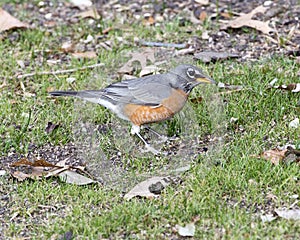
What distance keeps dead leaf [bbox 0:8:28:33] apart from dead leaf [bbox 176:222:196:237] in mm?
4050

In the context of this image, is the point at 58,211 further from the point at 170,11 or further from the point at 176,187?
the point at 170,11

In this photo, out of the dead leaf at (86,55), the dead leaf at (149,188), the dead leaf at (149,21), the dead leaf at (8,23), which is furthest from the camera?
the dead leaf at (149,21)

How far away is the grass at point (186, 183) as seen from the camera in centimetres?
464

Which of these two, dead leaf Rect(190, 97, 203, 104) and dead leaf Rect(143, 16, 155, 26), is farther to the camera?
dead leaf Rect(143, 16, 155, 26)

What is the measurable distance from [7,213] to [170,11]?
13.1 feet

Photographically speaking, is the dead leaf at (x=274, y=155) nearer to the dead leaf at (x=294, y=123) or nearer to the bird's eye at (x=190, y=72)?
the dead leaf at (x=294, y=123)

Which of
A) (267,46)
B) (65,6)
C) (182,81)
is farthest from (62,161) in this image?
(65,6)

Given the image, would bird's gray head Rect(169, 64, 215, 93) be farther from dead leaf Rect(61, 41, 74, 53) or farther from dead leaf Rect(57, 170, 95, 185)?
dead leaf Rect(61, 41, 74, 53)

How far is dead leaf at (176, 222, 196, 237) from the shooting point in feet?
14.9

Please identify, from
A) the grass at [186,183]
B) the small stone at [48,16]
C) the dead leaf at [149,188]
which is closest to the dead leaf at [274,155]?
the grass at [186,183]

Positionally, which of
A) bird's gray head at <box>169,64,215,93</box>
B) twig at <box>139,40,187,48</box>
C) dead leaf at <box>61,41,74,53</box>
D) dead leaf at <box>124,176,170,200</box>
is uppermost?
bird's gray head at <box>169,64,215,93</box>

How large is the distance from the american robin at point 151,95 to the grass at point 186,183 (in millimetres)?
332

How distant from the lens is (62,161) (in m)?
5.55

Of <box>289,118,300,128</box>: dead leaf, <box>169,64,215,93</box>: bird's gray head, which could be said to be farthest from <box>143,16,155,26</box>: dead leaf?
<box>289,118,300,128</box>: dead leaf
